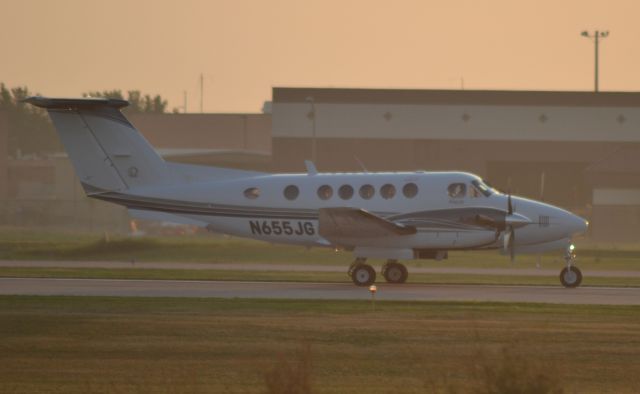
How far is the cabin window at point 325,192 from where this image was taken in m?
37.3

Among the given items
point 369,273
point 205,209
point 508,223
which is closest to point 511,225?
point 508,223

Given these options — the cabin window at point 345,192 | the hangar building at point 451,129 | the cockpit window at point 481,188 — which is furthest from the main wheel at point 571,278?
the hangar building at point 451,129

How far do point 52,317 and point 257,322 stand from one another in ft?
14.0

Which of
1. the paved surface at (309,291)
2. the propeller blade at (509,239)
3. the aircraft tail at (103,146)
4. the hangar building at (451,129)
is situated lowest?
the paved surface at (309,291)

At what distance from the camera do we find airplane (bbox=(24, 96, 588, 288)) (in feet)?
119

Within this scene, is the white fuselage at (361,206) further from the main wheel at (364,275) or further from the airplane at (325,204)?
the main wheel at (364,275)

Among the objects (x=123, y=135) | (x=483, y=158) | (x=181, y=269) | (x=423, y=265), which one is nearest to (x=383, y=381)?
(x=123, y=135)

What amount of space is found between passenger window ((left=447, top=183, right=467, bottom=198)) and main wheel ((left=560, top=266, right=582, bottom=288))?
360 cm

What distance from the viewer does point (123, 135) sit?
37.8 metres

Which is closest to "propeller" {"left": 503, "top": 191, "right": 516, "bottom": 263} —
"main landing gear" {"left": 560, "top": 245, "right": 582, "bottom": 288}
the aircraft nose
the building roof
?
"main landing gear" {"left": 560, "top": 245, "right": 582, "bottom": 288}

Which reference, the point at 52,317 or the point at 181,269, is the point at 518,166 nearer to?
the point at 181,269

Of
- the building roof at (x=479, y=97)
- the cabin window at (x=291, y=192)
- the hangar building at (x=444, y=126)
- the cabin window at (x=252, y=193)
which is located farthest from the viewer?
the building roof at (x=479, y=97)

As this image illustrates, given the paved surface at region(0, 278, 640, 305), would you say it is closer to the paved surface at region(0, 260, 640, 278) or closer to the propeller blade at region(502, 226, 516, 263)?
the propeller blade at region(502, 226, 516, 263)

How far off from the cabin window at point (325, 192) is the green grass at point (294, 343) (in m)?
7.19
